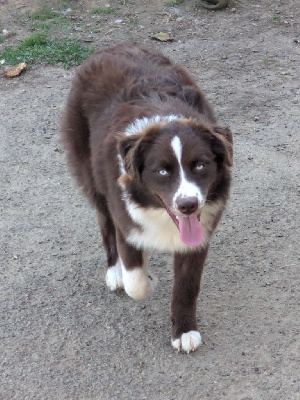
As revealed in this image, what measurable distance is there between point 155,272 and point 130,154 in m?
1.48

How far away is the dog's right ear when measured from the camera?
3.36 m

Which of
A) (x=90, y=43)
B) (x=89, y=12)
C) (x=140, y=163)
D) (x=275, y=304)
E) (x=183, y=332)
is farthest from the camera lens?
(x=89, y=12)

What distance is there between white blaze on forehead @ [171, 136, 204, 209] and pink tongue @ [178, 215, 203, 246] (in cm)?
21

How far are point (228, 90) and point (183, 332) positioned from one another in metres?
3.81

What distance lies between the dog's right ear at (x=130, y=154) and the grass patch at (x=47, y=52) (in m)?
4.56

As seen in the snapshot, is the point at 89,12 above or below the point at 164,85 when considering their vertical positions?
below

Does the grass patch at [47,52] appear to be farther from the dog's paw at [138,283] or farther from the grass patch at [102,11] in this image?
the dog's paw at [138,283]

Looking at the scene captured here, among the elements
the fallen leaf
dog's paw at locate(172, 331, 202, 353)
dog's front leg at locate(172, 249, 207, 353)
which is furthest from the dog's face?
the fallen leaf

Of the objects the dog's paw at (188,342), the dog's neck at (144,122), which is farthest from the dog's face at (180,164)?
the dog's paw at (188,342)

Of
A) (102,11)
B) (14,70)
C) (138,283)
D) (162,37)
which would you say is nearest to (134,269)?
(138,283)

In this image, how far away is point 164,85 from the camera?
13.0 ft

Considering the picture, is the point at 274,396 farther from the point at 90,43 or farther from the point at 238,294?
the point at 90,43

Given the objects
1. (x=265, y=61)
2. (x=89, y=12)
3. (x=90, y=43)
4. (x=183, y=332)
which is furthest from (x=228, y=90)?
(x=183, y=332)

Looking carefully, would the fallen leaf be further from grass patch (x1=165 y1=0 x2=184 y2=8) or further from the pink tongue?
the pink tongue
